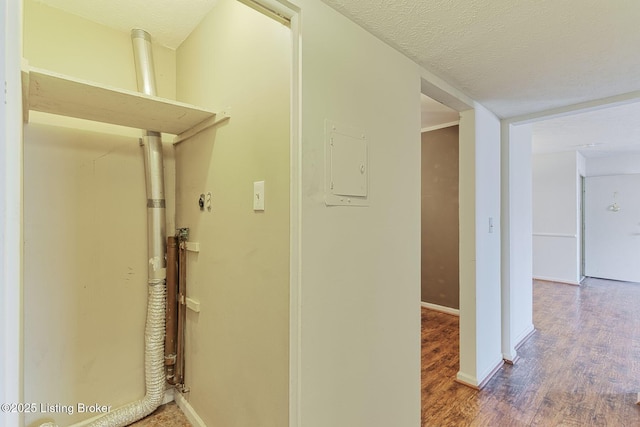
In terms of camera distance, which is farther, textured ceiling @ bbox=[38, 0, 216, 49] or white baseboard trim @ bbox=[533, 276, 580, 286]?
white baseboard trim @ bbox=[533, 276, 580, 286]

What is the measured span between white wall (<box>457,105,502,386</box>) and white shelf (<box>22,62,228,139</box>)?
5.84ft

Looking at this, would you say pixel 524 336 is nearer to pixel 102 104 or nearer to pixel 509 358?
pixel 509 358

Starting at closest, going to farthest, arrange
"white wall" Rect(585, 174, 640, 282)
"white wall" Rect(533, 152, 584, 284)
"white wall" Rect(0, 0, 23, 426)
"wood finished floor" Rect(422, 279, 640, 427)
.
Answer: "white wall" Rect(0, 0, 23, 426)
"wood finished floor" Rect(422, 279, 640, 427)
"white wall" Rect(533, 152, 584, 284)
"white wall" Rect(585, 174, 640, 282)

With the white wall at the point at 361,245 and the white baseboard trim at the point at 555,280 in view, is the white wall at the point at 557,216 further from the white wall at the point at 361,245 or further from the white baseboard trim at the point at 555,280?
the white wall at the point at 361,245

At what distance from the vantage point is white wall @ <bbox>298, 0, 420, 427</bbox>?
1.12m

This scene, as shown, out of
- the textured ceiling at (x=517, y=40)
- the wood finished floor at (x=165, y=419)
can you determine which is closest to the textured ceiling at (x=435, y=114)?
the textured ceiling at (x=517, y=40)

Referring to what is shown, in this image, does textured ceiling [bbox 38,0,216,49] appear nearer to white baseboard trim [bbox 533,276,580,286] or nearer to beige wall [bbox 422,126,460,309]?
beige wall [bbox 422,126,460,309]

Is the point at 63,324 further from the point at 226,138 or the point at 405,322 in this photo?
the point at 405,322

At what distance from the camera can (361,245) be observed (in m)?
1.31

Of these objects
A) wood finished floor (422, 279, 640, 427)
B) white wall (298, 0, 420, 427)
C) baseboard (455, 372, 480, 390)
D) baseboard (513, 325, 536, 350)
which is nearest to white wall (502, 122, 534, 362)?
baseboard (513, 325, 536, 350)

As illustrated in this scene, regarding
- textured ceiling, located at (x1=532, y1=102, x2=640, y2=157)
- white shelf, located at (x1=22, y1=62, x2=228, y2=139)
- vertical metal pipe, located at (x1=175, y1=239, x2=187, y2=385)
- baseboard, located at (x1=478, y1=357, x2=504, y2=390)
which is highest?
textured ceiling, located at (x1=532, y1=102, x2=640, y2=157)

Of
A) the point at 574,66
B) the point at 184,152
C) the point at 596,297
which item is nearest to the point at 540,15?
the point at 574,66

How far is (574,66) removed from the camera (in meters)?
1.69

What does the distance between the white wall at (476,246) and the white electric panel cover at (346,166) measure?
4.34 feet
